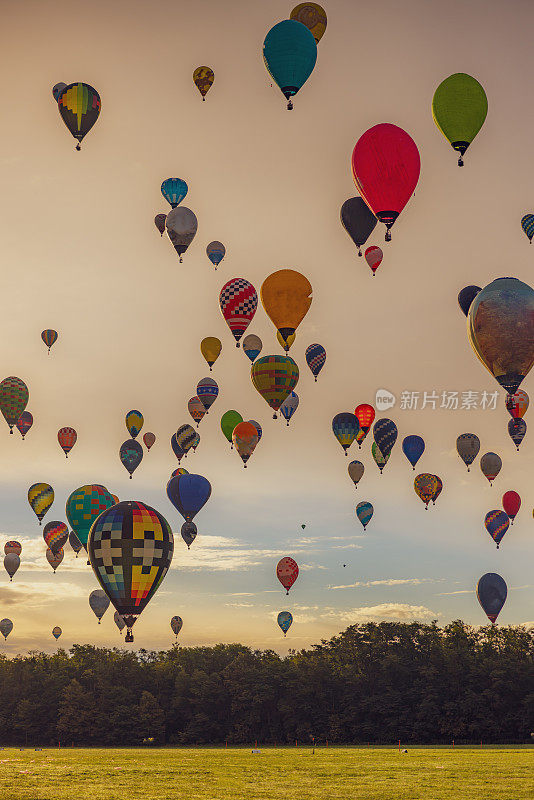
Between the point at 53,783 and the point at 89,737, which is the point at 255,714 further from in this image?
the point at 53,783

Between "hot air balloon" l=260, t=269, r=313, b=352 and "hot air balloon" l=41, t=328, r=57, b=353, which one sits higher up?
"hot air balloon" l=41, t=328, r=57, b=353

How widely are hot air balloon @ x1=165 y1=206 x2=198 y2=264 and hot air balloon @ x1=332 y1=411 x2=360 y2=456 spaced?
14.2 m

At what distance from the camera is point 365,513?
6309cm

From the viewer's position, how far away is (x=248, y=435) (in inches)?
2110

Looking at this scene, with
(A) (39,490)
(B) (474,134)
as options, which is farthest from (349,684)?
(B) (474,134)

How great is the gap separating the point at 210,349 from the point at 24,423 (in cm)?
1409

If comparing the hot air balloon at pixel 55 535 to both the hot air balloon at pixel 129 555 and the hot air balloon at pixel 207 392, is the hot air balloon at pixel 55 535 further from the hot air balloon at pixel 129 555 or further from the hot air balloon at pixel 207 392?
the hot air balloon at pixel 129 555

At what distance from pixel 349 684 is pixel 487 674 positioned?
38.5ft

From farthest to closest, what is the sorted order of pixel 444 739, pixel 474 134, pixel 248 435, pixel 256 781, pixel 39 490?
pixel 444 739
pixel 39 490
pixel 248 435
pixel 256 781
pixel 474 134

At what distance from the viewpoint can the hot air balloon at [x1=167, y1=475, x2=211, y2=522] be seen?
5072 centimetres

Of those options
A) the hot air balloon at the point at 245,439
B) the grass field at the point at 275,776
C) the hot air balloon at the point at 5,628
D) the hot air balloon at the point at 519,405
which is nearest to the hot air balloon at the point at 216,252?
the hot air balloon at the point at 245,439

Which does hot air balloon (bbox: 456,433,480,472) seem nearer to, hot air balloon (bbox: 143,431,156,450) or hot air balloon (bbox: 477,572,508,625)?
hot air balloon (bbox: 477,572,508,625)

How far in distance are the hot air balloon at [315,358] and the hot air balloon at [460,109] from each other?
67.9 feet

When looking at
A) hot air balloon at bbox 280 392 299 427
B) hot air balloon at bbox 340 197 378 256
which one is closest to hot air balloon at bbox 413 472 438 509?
hot air balloon at bbox 280 392 299 427
